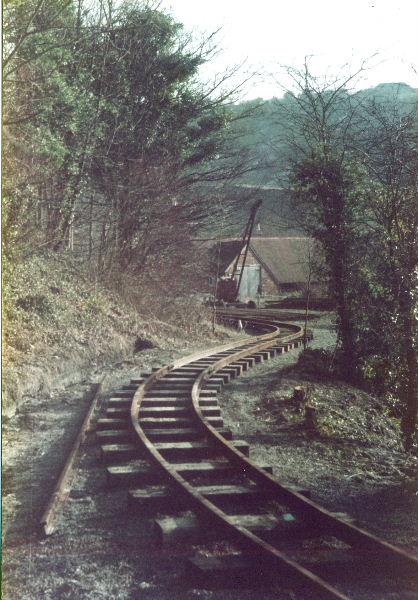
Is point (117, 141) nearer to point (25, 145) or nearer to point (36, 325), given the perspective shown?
point (25, 145)

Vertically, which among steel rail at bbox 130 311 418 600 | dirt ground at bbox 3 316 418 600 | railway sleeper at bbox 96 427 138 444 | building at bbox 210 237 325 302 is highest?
building at bbox 210 237 325 302

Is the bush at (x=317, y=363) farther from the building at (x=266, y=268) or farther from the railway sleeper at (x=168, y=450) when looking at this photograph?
the building at (x=266, y=268)

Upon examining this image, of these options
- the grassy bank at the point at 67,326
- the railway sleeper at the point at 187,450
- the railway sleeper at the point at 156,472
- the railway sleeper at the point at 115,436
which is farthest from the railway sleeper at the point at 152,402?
the railway sleeper at the point at 156,472

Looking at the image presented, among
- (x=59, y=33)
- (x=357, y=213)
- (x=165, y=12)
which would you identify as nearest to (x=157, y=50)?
(x=165, y=12)

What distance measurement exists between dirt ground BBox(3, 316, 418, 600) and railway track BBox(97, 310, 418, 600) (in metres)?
0.16

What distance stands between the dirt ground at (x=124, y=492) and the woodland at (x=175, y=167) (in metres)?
2.14

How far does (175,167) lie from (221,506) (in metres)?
22.1

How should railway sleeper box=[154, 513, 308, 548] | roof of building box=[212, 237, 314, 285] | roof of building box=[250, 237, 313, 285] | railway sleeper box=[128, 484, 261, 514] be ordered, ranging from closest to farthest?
railway sleeper box=[154, 513, 308, 548]
railway sleeper box=[128, 484, 261, 514]
roof of building box=[212, 237, 314, 285]
roof of building box=[250, 237, 313, 285]

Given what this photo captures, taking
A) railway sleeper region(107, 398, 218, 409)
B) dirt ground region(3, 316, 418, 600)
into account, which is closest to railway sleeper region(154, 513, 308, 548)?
dirt ground region(3, 316, 418, 600)

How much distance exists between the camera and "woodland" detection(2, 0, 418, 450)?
13102 millimetres

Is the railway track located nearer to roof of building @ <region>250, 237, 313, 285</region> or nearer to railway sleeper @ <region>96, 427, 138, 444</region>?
railway sleeper @ <region>96, 427, 138, 444</region>

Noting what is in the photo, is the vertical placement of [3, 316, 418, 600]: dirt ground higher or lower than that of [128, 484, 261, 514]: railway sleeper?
lower

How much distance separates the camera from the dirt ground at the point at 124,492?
464 cm

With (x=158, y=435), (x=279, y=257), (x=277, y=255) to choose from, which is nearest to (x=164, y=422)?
(x=158, y=435)
